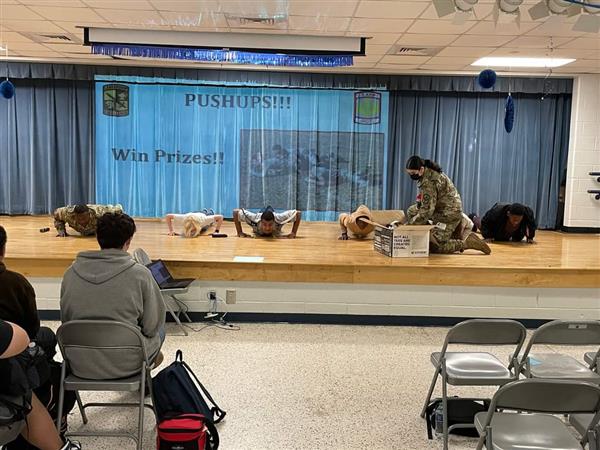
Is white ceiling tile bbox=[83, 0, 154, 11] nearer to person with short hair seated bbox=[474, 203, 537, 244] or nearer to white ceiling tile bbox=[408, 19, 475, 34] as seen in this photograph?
white ceiling tile bbox=[408, 19, 475, 34]

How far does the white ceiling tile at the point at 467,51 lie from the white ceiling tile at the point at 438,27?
3.22ft

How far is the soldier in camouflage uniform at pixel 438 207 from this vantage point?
19.0 ft

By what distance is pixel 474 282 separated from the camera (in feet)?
15.7

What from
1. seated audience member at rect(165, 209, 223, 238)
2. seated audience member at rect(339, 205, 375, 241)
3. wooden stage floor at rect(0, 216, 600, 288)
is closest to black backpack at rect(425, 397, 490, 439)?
wooden stage floor at rect(0, 216, 600, 288)

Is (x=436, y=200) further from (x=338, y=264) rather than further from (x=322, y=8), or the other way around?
(x=322, y=8)

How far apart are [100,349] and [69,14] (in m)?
4.58

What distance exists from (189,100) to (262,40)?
345 centimetres

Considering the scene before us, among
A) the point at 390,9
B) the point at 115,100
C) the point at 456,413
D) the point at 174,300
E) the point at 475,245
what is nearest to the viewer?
the point at 456,413

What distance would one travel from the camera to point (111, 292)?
8.23 feet

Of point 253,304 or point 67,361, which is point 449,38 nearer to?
point 253,304

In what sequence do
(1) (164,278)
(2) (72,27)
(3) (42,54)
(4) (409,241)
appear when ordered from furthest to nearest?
(3) (42,54) < (2) (72,27) < (4) (409,241) < (1) (164,278)

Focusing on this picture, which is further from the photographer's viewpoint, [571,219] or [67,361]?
[571,219]

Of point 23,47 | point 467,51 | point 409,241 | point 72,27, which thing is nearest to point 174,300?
point 409,241

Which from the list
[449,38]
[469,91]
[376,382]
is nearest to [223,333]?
[376,382]
